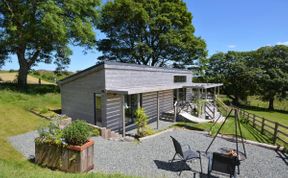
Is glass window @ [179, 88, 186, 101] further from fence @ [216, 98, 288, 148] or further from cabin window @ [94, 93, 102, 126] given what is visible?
cabin window @ [94, 93, 102, 126]

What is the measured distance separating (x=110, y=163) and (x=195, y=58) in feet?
82.7

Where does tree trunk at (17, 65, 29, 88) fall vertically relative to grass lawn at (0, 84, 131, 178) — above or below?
above

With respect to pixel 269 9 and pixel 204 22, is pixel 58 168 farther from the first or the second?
pixel 204 22

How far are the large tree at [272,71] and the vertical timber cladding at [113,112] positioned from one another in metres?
26.3

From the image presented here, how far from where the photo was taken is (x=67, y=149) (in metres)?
5.77

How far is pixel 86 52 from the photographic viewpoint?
24.6m

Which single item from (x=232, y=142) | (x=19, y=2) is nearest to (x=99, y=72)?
(x=232, y=142)

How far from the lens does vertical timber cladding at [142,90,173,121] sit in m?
14.9

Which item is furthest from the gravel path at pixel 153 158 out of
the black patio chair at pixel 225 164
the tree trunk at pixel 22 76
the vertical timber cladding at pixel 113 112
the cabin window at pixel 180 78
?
the tree trunk at pixel 22 76

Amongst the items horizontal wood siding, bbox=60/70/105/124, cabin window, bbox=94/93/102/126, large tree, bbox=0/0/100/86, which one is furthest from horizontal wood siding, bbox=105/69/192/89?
large tree, bbox=0/0/100/86

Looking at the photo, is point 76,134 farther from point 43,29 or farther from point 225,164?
point 43,29

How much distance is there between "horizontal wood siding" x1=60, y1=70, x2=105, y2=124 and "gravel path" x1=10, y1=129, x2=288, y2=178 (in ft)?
10.4

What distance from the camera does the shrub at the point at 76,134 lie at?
5.80m

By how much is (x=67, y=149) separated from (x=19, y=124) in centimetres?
594
